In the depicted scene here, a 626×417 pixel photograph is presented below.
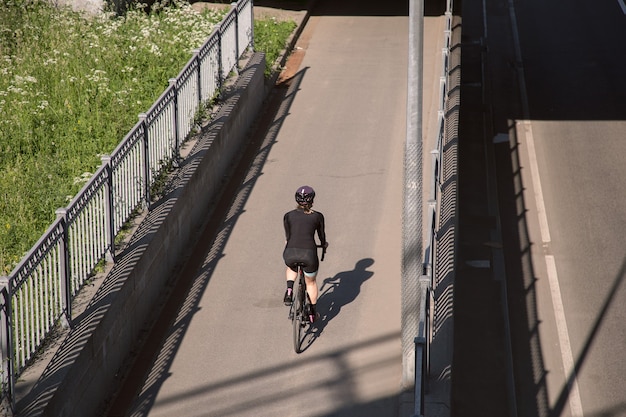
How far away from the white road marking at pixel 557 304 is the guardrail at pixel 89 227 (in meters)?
5.80

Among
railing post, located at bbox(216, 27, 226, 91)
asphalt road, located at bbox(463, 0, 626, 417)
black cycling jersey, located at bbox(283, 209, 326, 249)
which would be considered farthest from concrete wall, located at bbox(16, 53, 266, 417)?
asphalt road, located at bbox(463, 0, 626, 417)

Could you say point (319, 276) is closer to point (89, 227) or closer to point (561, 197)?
point (89, 227)

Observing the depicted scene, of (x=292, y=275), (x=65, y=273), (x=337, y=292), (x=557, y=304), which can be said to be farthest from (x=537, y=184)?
(x=65, y=273)

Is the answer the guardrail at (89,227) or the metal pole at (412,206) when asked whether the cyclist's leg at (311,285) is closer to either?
the metal pole at (412,206)

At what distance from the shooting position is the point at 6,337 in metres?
9.32

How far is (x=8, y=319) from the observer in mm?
9281

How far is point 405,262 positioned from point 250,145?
8.34 metres

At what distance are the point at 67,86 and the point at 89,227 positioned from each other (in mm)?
7215

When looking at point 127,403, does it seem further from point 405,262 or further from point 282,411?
point 405,262

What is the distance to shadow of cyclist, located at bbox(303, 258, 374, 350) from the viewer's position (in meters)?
12.7

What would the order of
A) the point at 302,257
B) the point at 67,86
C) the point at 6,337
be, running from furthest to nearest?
1. the point at 67,86
2. the point at 302,257
3. the point at 6,337

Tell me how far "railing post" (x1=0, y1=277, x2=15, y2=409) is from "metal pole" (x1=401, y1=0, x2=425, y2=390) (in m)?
3.99

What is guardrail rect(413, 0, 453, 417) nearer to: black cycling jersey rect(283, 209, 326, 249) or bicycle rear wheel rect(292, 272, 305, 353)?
black cycling jersey rect(283, 209, 326, 249)

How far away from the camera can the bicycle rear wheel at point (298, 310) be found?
11.9 m
